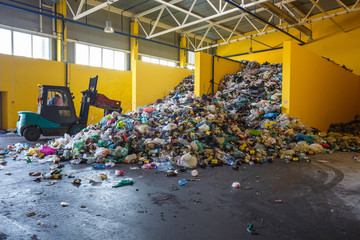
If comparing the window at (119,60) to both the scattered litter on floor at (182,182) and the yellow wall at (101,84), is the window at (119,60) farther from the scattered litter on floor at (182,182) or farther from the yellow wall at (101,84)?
the scattered litter on floor at (182,182)

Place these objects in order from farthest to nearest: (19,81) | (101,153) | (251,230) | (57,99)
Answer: (19,81), (57,99), (101,153), (251,230)

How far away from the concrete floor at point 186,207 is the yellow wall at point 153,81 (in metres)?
8.28

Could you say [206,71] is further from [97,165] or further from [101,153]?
[97,165]

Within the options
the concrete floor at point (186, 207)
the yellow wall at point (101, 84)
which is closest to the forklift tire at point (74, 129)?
the concrete floor at point (186, 207)

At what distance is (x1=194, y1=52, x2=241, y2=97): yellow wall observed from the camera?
1029 cm

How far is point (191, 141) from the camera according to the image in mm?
5723

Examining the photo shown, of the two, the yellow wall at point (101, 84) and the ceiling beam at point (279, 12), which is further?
the yellow wall at point (101, 84)

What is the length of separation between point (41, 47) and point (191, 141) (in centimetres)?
1096

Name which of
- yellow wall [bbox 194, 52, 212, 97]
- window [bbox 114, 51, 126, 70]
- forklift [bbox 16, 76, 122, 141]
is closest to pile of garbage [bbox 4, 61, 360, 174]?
forklift [bbox 16, 76, 122, 141]

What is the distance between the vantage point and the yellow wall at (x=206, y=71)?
10286mm

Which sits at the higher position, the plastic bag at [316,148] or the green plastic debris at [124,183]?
the plastic bag at [316,148]

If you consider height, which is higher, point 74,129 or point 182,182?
point 74,129

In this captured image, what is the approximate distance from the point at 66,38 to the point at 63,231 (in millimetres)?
13025

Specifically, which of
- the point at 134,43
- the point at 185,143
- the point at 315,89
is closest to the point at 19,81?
the point at 134,43
